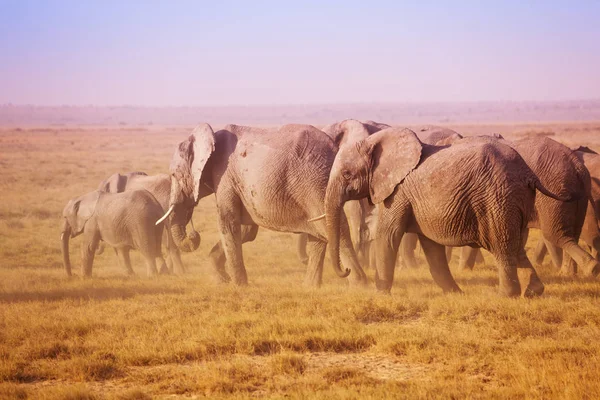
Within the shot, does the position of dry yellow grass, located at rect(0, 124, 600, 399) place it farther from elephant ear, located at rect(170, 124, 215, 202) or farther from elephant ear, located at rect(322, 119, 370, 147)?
elephant ear, located at rect(322, 119, 370, 147)

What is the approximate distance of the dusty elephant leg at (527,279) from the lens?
9.71 m

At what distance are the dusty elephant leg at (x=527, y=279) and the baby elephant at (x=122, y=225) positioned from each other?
7.13 m

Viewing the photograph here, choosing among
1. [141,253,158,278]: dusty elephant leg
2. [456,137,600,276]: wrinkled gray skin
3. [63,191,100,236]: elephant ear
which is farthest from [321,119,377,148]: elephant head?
[63,191,100,236]: elephant ear

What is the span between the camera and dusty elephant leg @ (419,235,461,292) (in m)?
10.6

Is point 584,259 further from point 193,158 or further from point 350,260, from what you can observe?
point 193,158

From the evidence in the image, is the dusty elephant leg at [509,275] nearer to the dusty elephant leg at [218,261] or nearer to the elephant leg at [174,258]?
the dusty elephant leg at [218,261]

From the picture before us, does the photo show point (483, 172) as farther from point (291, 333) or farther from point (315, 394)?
point (315, 394)

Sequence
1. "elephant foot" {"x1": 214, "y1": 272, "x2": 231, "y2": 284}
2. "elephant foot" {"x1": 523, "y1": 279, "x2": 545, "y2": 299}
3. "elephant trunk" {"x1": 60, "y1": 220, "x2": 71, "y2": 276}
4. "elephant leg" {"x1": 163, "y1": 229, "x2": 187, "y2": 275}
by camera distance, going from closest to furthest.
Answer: "elephant foot" {"x1": 523, "y1": 279, "x2": 545, "y2": 299} → "elephant foot" {"x1": 214, "y1": 272, "x2": 231, "y2": 284} → "elephant trunk" {"x1": 60, "y1": 220, "x2": 71, "y2": 276} → "elephant leg" {"x1": 163, "y1": 229, "x2": 187, "y2": 275}

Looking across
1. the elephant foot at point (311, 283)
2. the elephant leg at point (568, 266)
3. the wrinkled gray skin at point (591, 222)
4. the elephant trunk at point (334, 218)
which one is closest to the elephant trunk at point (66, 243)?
the elephant foot at point (311, 283)

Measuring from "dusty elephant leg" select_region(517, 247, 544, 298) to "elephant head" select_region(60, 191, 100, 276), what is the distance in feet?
27.4

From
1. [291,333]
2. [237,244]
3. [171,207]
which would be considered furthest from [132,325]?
[171,207]

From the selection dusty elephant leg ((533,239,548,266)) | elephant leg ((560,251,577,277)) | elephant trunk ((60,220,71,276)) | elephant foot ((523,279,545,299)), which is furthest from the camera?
elephant trunk ((60,220,71,276))

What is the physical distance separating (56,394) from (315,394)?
6.94 feet

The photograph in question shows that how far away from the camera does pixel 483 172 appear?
927 centimetres
